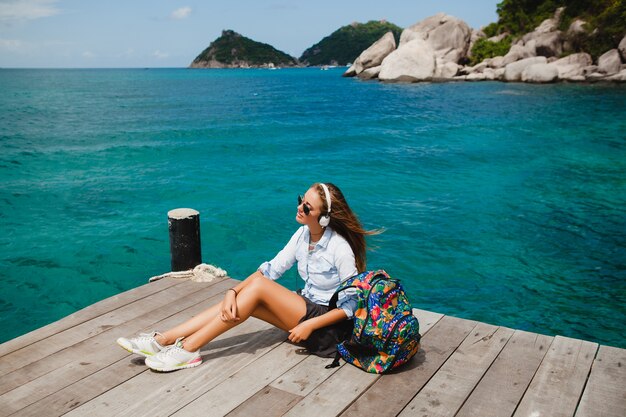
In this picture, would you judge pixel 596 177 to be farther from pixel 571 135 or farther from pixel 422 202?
pixel 571 135

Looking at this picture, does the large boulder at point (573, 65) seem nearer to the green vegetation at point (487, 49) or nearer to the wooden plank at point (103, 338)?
the green vegetation at point (487, 49)

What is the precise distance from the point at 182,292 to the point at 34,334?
1.38 m

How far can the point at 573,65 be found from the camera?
44.7m

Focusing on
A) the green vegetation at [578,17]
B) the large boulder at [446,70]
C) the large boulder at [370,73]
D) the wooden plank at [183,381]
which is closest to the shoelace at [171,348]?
the wooden plank at [183,381]

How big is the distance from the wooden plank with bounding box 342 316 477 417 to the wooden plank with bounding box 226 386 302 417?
39cm

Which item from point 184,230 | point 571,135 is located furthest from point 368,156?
point 184,230

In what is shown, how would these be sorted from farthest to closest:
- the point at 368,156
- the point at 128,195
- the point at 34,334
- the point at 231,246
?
the point at 368,156
the point at 128,195
the point at 231,246
the point at 34,334

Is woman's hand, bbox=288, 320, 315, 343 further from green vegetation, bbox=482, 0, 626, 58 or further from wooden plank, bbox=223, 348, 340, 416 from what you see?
green vegetation, bbox=482, 0, 626, 58

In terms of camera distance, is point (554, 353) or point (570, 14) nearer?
point (554, 353)

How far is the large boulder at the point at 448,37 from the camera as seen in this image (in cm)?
5944

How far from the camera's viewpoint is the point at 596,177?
15.0 meters

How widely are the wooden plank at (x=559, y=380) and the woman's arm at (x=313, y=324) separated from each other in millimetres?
1293

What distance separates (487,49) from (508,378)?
5924cm

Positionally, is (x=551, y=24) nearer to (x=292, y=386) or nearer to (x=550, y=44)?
(x=550, y=44)
